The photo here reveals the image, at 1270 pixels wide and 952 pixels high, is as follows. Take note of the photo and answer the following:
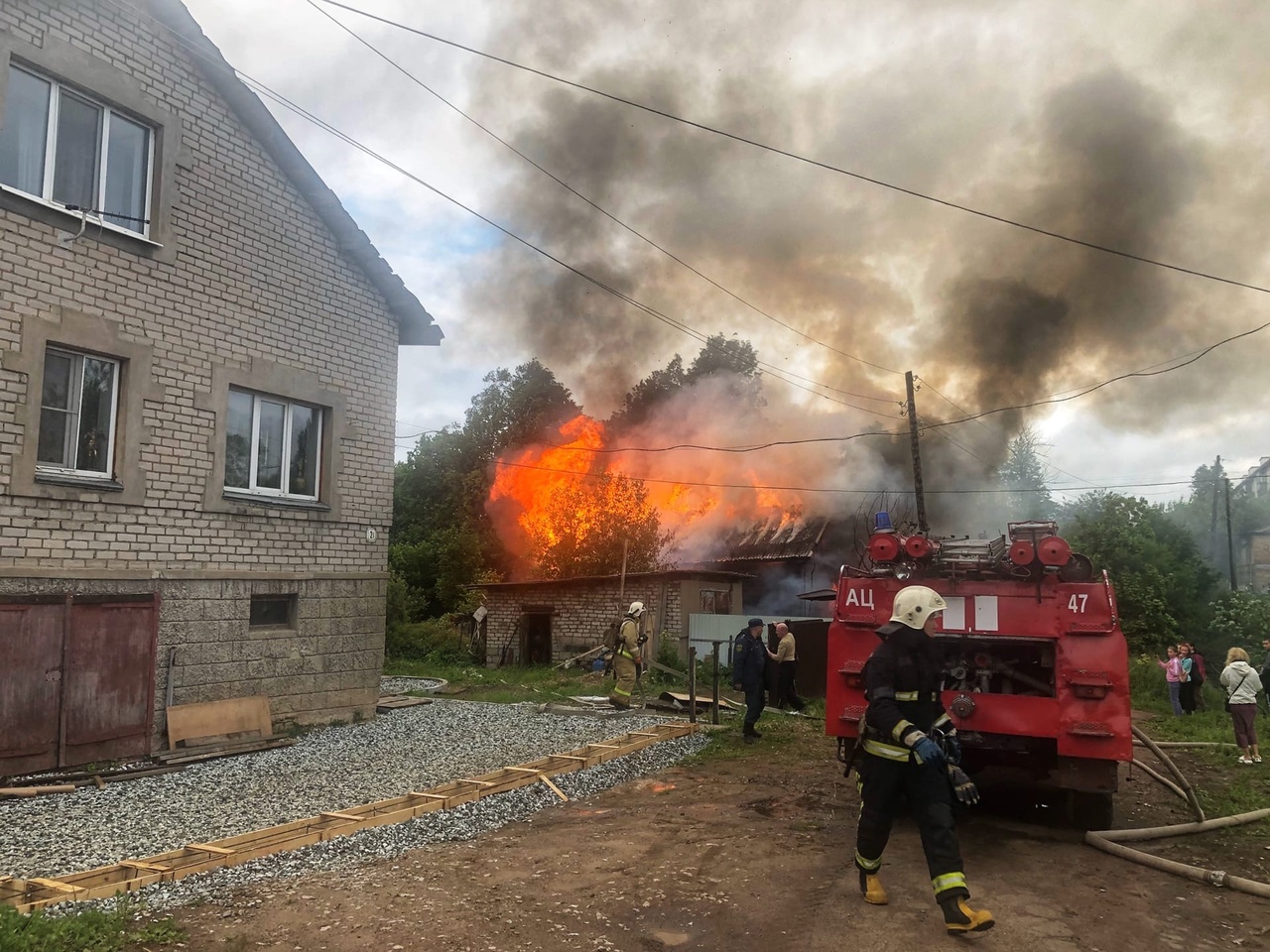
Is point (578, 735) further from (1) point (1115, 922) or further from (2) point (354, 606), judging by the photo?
(1) point (1115, 922)

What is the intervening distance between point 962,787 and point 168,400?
8.60 metres

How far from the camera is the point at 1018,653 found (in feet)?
24.1

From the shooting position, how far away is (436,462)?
47031 mm

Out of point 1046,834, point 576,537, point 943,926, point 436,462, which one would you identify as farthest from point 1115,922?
point 436,462

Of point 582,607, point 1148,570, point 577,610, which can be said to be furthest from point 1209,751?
point 577,610

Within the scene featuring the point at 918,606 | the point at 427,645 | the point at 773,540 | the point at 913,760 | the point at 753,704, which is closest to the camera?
the point at 913,760

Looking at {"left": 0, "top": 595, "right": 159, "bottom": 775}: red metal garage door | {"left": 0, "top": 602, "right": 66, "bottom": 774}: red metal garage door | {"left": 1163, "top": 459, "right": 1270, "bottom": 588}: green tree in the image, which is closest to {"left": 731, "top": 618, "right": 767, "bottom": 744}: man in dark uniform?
{"left": 0, "top": 595, "right": 159, "bottom": 775}: red metal garage door

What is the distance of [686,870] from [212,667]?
6.50m

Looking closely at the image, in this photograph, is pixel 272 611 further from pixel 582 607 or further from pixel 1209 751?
pixel 582 607

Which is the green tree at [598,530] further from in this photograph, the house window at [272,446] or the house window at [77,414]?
the house window at [77,414]

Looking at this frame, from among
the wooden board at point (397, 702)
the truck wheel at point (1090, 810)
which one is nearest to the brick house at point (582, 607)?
the wooden board at point (397, 702)

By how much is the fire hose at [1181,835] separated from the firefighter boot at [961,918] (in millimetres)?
1959

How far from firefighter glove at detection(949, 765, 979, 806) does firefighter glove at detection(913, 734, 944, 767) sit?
12 cm

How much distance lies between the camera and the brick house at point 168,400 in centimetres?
836
